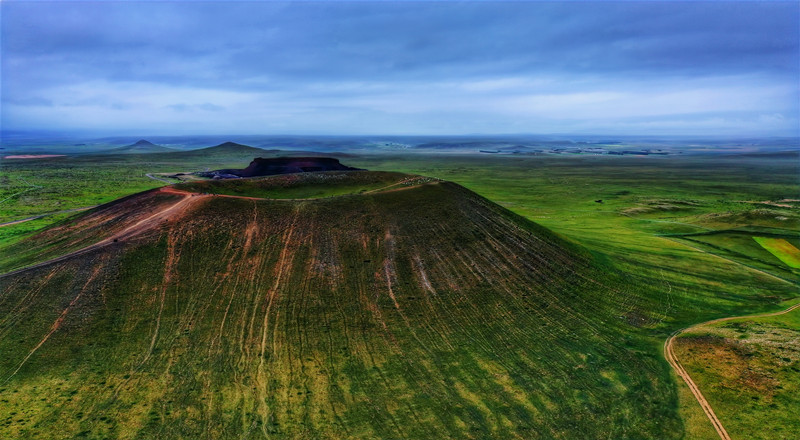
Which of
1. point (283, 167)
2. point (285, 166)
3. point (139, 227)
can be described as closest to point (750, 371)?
point (139, 227)

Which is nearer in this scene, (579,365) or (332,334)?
(579,365)

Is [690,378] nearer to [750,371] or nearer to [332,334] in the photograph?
[750,371]

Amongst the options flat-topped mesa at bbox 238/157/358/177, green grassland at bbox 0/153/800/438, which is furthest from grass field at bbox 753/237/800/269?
flat-topped mesa at bbox 238/157/358/177

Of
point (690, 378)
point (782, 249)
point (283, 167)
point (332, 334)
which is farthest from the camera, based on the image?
point (283, 167)

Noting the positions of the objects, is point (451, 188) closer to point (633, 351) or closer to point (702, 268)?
point (633, 351)

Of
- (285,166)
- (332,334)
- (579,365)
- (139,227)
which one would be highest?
(285,166)

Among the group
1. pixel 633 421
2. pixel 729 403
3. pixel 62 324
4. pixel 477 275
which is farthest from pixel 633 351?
pixel 62 324

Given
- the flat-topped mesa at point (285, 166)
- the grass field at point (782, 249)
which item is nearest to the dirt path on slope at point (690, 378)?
the grass field at point (782, 249)
